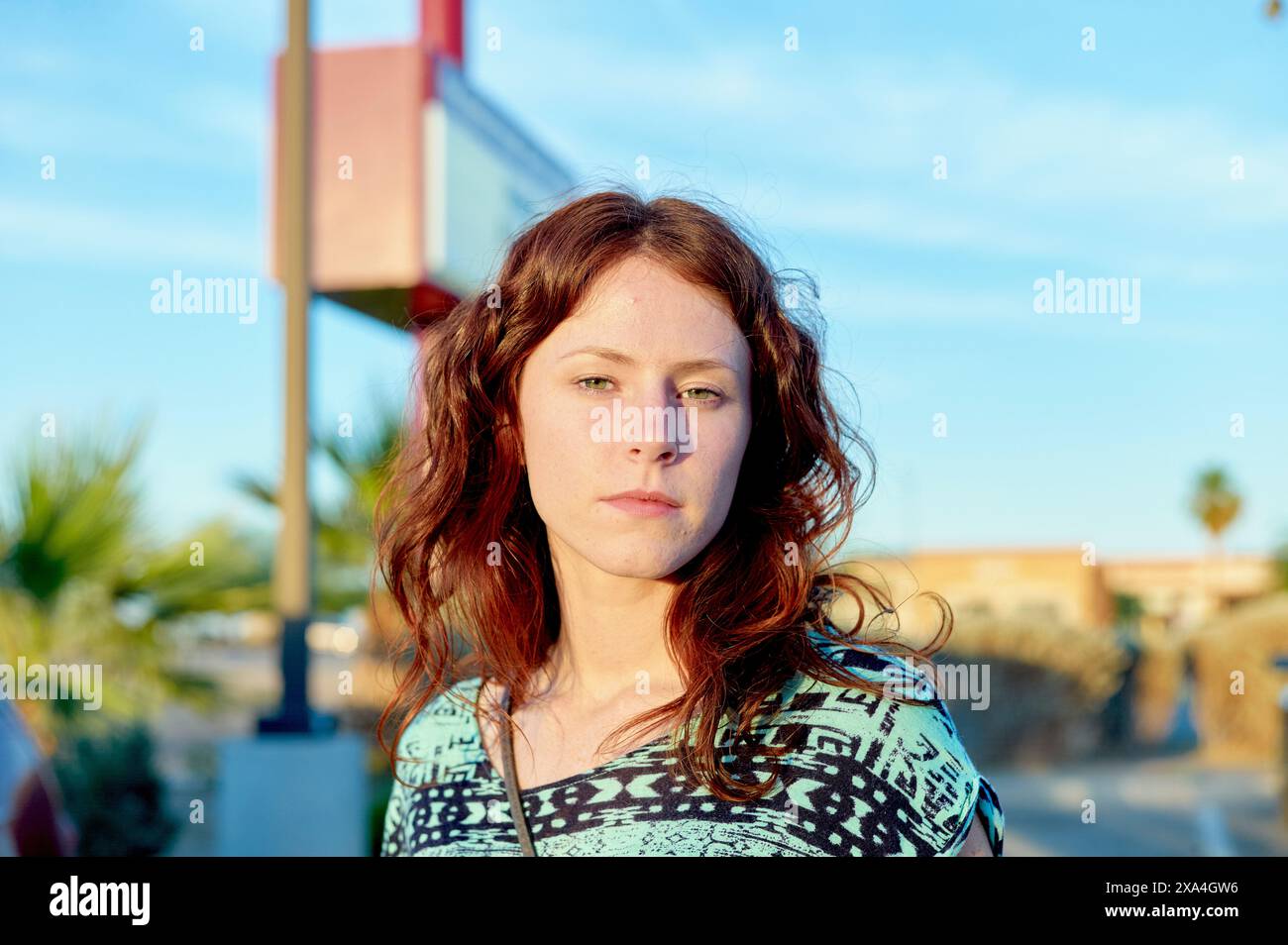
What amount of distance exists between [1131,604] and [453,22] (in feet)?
74.7

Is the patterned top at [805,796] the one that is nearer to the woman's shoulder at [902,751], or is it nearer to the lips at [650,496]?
the woman's shoulder at [902,751]

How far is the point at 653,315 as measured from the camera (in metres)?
1.40

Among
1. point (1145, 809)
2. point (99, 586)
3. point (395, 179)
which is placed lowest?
point (1145, 809)

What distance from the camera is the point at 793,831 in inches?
52.4

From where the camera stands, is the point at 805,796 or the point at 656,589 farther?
the point at 656,589

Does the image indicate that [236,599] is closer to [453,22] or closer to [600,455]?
[453,22]

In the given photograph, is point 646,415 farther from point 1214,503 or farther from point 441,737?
point 1214,503

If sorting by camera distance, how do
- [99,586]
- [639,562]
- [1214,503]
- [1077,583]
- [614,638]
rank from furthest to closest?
[1214,503]
[1077,583]
[99,586]
[614,638]
[639,562]

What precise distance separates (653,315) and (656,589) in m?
0.35

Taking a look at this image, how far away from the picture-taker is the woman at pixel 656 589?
1.35 metres

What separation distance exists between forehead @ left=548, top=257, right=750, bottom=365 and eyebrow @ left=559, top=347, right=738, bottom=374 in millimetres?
11

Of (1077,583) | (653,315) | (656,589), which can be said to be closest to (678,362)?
(653,315)

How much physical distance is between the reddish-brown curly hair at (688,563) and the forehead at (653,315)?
0.02 meters
